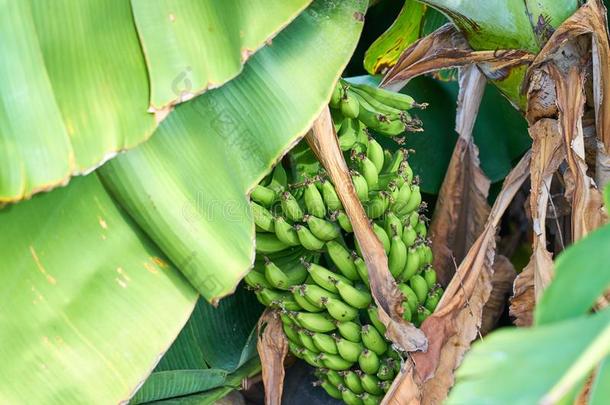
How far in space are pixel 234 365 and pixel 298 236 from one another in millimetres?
295

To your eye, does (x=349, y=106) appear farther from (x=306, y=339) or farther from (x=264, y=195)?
(x=306, y=339)

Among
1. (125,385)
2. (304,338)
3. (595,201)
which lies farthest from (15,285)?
(595,201)

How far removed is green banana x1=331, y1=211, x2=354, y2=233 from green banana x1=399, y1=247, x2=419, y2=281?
0.32ft

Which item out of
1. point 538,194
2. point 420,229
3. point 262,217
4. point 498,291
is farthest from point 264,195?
point 498,291

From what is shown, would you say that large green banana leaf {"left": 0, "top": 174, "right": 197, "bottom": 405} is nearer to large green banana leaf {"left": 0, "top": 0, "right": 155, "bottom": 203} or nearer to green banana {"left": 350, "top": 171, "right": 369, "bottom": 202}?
large green banana leaf {"left": 0, "top": 0, "right": 155, "bottom": 203}

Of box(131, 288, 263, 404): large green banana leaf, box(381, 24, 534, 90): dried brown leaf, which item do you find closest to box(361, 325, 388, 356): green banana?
box(131, 288, 263, 404): large green banana leaf

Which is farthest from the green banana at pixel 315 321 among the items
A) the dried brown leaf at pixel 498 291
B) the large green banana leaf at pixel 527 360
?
the large green banana leaf at pixel 527 360

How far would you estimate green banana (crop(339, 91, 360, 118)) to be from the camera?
906 mm

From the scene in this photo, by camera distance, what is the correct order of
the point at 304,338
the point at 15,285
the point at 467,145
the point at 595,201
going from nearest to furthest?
the point at 15,285 < the point at 595,201 < the point at 304,338 < the point at 467,145

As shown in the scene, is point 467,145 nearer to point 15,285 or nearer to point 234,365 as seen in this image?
point 234,365

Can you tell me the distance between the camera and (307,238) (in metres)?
0.91

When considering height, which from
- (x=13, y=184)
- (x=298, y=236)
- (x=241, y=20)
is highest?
(x=241, y=20)

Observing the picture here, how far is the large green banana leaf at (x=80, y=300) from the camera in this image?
2.41ft

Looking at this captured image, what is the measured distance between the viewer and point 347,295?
94cm
